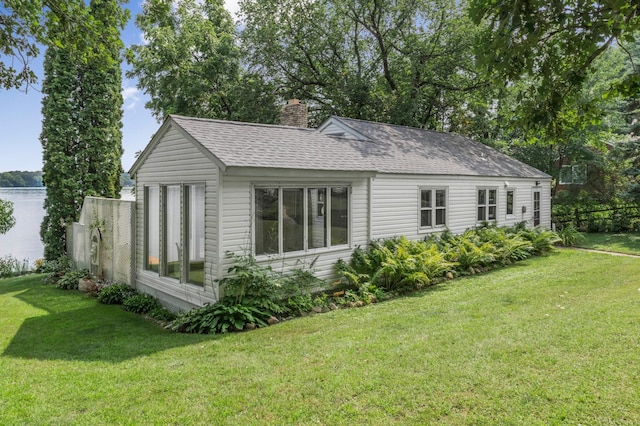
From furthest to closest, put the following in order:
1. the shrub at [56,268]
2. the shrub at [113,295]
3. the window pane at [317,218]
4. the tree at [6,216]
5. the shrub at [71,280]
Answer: the tree at [6,216] < the shrub at [56,268] < the shrub at [71,280] < the shrub at [113,295] < the window pane at [317,218]

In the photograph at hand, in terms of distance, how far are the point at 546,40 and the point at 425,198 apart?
818 cm

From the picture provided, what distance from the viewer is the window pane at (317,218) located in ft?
30.9

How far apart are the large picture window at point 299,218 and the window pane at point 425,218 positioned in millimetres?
3542

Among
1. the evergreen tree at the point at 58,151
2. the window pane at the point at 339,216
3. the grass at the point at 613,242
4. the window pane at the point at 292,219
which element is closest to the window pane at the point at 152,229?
the window pane at the point at 292,219

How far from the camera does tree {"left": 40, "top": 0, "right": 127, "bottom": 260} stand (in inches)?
594

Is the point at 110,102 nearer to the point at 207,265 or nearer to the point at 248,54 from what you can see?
the point at 248,54

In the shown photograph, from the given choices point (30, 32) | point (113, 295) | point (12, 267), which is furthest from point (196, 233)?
point (12, 267)

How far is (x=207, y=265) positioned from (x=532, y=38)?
651 centimetres

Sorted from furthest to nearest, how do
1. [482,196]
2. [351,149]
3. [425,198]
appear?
1. [482,196]
2. [425,198]
3. [351,149]

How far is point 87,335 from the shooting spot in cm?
743

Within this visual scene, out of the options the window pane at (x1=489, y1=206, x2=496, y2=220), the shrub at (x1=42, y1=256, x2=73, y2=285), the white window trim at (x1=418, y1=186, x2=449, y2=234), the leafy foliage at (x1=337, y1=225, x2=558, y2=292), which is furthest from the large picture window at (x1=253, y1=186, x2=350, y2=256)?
the shrub at (x1=42, y1=256, x2=73, y2=285)

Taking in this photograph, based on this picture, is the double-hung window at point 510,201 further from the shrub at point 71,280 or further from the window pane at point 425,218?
the shrub at point 71,280

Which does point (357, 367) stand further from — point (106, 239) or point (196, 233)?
point (106, 239)

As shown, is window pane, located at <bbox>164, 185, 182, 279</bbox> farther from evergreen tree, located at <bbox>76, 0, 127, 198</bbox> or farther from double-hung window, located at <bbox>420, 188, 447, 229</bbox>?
evergreen tree, located at <bbox>76, 0, 127, 198</bbox>
